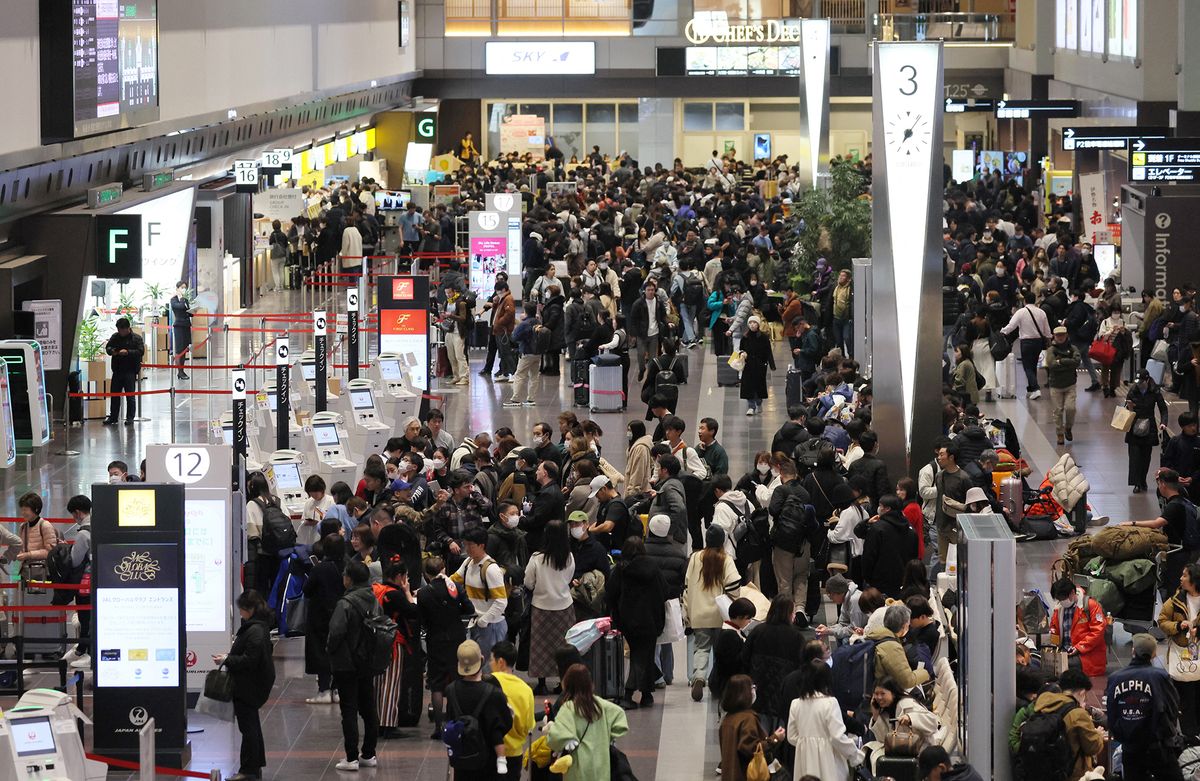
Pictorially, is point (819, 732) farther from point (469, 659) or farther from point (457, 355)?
point (457, 355)

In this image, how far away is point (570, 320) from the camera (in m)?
23.8

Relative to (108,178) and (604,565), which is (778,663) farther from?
(108,178)

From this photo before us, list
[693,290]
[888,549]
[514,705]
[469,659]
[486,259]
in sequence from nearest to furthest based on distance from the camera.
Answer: [469,659] → [514,705] → [888,549] → [693,290] → [486,259]

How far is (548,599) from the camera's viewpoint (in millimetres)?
12047

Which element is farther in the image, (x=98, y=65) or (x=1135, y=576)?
(x=98, y=65)

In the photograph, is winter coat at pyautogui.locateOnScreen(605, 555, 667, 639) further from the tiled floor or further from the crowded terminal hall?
the tiled floor

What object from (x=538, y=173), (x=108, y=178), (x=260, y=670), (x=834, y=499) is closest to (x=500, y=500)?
(x=834, y=499)

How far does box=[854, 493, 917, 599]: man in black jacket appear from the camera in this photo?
12.7 m

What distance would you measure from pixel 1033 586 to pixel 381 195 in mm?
27604

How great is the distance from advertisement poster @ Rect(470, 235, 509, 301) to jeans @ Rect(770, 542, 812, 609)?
14.9 metres

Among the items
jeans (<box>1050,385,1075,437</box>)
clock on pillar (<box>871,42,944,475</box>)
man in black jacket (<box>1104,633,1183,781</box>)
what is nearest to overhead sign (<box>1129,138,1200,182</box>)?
jeans (<box>1050,385,1075,437</box>)

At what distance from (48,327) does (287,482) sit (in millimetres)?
7755

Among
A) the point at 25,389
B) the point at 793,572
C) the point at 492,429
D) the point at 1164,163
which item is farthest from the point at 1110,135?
the point at 793,572

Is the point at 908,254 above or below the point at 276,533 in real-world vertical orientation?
above
